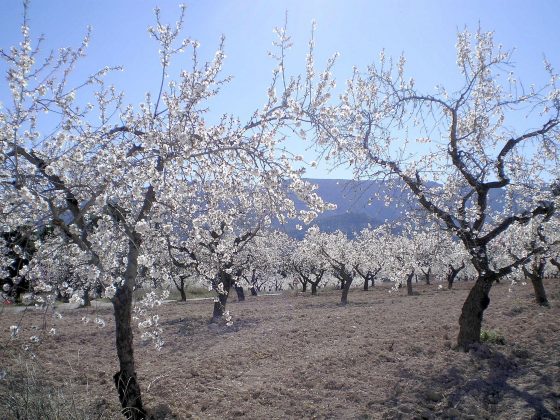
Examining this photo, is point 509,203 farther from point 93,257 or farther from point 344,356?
point 93,257

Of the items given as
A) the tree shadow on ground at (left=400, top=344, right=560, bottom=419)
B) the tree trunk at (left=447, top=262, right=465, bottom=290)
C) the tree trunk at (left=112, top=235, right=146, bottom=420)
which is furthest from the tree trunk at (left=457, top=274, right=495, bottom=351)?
the tree trunk at (left=447, top=262, right=465, bottom=290)

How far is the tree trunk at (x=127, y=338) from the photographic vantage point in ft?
20.3

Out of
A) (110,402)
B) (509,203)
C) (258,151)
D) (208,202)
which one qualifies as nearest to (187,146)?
(258,151)

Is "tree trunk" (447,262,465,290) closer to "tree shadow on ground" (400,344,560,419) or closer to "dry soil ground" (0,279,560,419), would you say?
"dry soil ground" (0,279,560,419)

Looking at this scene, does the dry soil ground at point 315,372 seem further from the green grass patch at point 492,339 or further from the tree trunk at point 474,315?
the tree trunk at point 474,315

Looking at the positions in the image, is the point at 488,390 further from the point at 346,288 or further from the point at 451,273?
the point at 451,273

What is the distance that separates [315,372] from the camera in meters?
8.54

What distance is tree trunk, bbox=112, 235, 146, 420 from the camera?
6.20 m

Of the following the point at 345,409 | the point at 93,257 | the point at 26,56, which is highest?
the point at 26,56

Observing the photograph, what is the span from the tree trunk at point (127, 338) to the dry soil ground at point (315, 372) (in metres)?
0.40

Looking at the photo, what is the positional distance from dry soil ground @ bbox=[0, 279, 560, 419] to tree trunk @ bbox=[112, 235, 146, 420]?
40 centimetres

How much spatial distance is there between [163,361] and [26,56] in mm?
7700

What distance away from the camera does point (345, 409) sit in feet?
22.2

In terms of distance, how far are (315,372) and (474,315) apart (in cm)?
411
